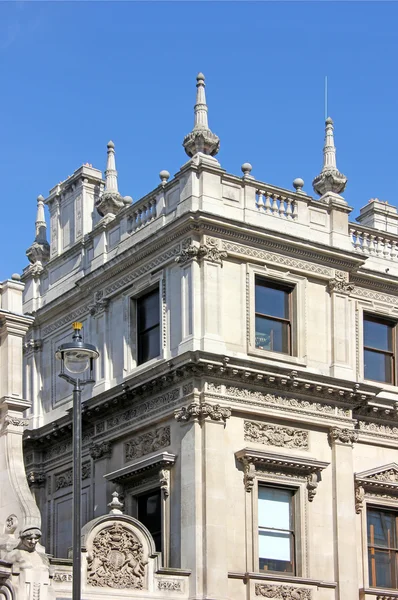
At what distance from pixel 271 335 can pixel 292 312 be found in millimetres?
889

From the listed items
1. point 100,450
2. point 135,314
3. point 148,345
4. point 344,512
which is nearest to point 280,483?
point 344,512

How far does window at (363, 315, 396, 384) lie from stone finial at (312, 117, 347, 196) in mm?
3482

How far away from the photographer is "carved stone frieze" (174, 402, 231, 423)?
2961cm

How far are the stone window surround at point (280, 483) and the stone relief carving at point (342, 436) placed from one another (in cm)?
78

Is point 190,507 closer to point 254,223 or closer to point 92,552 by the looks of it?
point 92,552

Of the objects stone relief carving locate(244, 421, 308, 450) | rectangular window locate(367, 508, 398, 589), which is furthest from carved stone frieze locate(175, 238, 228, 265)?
rectangular window locate(367, 508, 398, 589)

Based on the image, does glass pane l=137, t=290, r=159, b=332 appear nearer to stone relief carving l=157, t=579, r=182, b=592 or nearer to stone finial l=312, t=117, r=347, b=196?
stone finial l=312, t=117, r=347, b=196

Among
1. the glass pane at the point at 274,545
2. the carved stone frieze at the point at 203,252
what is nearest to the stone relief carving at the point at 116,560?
the glass pane at the point at 274,545

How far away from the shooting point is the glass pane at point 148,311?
32.5 m

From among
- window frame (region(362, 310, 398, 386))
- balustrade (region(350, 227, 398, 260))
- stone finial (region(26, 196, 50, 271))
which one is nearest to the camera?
window frame (region(362, 310, 398, 386))

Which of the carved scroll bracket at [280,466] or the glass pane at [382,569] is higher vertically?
the carved scroll bracket at [280,466]

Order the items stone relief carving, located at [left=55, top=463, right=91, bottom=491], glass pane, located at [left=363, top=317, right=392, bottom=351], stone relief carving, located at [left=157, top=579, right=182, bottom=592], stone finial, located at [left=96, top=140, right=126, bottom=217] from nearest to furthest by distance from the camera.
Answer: stone relief carving, located at [left=157, top=579, right=182, bottom=592] → stone relief carving, located at [left=55, top=463, right=91, bottom=491] → glass pane, located at [left=363, top=317, right=392, bottom=351] → stone finial, located at [left=96, top=140, right=126, bottom=217]

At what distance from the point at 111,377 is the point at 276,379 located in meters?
4.71

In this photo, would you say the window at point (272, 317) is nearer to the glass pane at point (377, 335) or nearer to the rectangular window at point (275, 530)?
the glass pane at point (377, 335)
